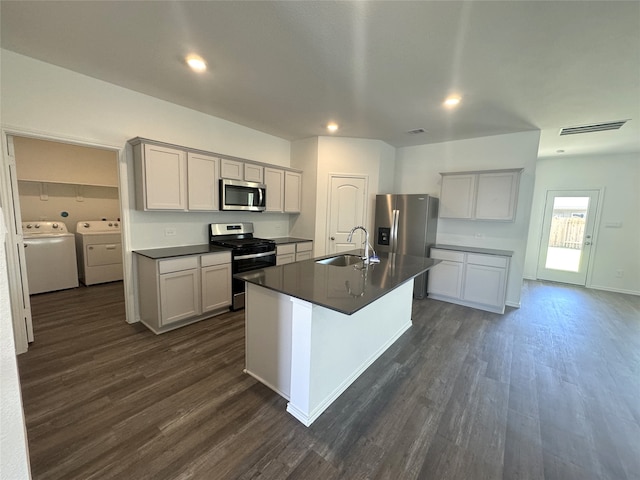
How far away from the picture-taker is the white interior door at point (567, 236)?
5410 mm

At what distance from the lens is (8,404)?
0.54 meters

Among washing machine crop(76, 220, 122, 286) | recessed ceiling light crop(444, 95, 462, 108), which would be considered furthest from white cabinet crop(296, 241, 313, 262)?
washing machine crop(76, 220, 122, 286)

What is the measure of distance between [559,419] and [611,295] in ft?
15.8

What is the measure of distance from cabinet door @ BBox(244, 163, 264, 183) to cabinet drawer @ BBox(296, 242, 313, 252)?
1.20 metres

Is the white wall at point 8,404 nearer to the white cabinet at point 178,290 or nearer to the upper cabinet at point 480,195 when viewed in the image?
the white cabinet at point 178,290

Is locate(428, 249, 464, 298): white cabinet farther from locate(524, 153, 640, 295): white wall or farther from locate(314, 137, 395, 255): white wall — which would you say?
locate(524, 153, 640, 295): white wall

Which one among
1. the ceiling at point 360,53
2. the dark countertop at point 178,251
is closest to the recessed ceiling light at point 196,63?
the ceiling at point 360,53

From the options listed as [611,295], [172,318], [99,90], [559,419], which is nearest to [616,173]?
[611,295]

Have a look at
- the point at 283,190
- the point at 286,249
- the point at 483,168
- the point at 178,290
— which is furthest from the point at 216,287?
the point at 483,168

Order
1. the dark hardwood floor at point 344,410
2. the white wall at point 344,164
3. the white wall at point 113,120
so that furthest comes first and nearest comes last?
the white wall at point 344,164 < the white wall at point 113,120 < the dark hardwood floor at point 344,410

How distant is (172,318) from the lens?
3000 millimetres

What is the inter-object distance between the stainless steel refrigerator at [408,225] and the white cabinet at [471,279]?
0.75 feet

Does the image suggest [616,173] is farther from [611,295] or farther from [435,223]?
[435,223]

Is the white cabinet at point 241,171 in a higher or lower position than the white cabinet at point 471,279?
higher
